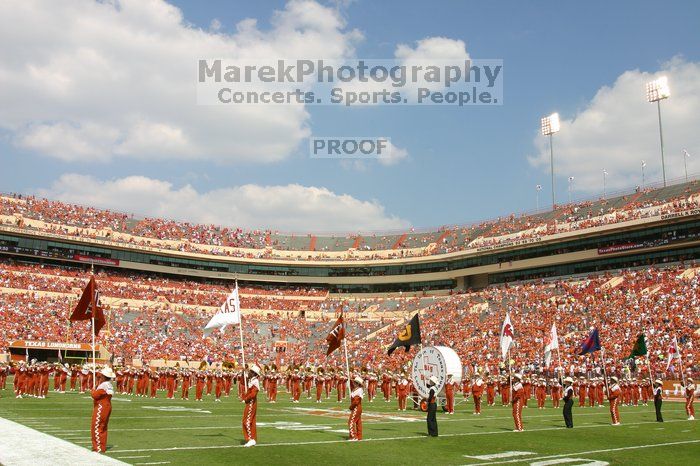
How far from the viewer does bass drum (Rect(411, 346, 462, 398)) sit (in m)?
22.8

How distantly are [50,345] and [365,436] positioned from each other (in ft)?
107

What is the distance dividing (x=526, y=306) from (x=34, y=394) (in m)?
35.6

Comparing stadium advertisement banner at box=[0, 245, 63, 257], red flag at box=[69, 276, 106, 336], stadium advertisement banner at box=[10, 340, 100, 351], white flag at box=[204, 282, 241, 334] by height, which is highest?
stadium advertisement banner at box=[0, 245, 63, 257]

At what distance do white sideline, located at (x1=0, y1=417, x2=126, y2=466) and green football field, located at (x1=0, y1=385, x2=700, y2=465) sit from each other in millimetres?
536

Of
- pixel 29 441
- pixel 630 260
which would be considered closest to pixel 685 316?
pixel 630 260

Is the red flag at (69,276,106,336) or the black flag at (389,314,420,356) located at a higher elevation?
the red flag at (69,276,106,336)

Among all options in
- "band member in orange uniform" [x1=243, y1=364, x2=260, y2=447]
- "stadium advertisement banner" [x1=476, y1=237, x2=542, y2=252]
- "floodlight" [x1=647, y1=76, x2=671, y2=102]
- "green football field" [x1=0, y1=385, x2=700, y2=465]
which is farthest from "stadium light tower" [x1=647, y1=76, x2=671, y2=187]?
"band member in orange uniform" [x1=243, y1=364, x2=260, y2=447]

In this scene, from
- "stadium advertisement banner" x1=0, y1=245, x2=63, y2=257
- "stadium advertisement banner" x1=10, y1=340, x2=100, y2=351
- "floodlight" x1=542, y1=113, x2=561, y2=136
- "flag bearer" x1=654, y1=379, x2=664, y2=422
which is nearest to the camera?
"flag bearer" x1=654, y1=379, x2=664, y2=422

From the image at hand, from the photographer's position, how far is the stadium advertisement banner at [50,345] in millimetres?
40375

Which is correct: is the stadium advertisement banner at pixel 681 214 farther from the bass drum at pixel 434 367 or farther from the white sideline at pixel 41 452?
the white sideline at pixel 41 452

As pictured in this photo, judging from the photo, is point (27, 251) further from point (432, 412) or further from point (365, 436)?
point (432, 412)

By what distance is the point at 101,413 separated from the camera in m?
11.8

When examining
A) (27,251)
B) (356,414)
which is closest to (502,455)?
(356,414)

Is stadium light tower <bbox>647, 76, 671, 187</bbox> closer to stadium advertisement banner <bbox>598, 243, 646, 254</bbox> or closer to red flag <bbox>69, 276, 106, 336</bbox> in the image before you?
stadium advertisement banner <bbox>598, 243, 646, 254</bbox>
